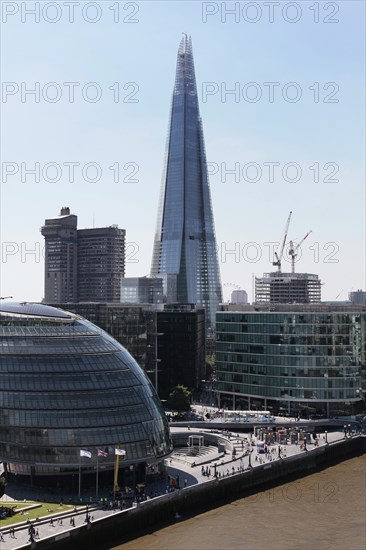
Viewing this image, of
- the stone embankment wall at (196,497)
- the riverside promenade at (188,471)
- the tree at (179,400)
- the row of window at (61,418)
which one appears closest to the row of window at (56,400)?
the row of window at (61,418)

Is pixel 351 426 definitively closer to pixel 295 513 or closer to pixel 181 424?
pixel 181 424

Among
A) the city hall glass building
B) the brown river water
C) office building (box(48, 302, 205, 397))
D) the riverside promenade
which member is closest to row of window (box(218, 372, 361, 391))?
the city hall glass building

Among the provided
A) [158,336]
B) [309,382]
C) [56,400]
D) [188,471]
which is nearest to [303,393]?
[309,382]

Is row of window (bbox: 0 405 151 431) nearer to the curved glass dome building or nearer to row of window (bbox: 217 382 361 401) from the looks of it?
the curved glass dome building

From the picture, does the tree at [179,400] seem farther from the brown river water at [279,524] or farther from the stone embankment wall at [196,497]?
the brown river water at [279,524]

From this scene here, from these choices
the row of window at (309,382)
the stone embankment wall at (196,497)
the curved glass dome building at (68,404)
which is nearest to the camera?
the stone embankment wall at (196,497)

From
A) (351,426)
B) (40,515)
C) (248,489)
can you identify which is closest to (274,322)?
(351,426)
